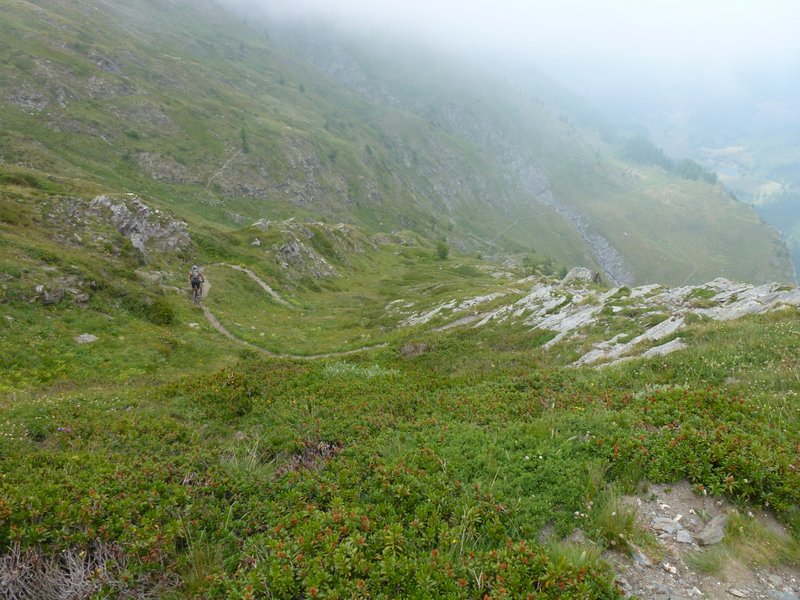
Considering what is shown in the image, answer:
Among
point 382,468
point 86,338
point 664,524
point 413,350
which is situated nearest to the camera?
point 664,524

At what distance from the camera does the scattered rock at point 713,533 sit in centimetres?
747

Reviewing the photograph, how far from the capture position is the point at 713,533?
24.8 feet

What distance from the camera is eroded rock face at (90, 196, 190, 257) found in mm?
49688

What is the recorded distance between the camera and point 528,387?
15250 millimetres

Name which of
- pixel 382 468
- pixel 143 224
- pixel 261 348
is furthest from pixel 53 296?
pixel 382 468

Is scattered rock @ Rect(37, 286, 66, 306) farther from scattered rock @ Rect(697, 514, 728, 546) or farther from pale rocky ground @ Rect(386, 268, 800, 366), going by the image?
scattered rock @ Rect(697, 514, 728, 546)

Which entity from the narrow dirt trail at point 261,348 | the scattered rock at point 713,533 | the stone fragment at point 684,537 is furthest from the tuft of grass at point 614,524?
the narrow dirt trail at point 261,348

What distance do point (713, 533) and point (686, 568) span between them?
104cm

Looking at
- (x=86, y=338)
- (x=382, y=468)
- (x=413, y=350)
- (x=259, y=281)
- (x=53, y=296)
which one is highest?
(x=382, y=468)

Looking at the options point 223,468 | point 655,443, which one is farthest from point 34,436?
point 655,443

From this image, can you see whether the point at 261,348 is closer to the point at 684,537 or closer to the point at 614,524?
the point at 614,524

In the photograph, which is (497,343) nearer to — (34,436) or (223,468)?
(223,468)

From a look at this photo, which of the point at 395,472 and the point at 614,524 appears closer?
the point at 614,524

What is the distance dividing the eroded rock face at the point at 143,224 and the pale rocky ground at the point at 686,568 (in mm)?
51268
